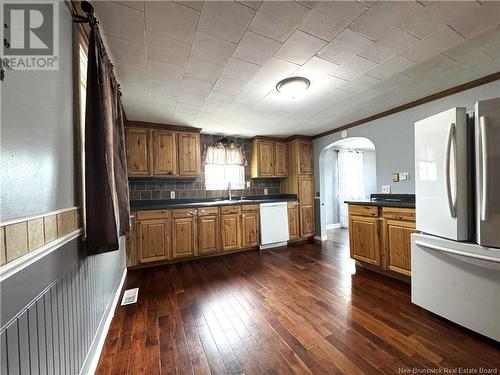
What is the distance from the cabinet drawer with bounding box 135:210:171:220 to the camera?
9.89 ft

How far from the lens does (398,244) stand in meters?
2.35

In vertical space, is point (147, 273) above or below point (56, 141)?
below

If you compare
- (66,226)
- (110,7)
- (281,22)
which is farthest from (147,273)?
(281,22)

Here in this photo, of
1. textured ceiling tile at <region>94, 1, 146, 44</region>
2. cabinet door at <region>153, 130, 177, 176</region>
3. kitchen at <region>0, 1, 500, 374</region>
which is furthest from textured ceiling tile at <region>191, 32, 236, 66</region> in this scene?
cabinet door at <region>153, 130, 177, 176</region>

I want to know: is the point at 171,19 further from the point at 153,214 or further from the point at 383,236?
the point at 383,236

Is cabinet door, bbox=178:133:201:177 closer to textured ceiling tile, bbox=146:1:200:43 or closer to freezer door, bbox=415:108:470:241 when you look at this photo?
textured ceiling tile, bbox=146:1:200:43

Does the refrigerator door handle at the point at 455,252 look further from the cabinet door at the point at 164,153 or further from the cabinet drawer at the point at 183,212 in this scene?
the cabinet door at the point at 164,153

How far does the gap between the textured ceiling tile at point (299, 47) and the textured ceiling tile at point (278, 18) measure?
0.07 m

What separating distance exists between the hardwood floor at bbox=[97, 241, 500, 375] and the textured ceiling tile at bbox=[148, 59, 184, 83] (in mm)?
2239

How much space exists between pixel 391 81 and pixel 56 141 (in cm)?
287

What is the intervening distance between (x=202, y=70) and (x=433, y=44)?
75.1 inches

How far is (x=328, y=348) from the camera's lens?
4.66 feet

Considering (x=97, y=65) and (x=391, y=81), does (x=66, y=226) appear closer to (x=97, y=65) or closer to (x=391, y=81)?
(x=97, y=65)

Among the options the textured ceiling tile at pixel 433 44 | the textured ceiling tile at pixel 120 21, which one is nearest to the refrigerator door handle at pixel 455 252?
the textured ceiling tile at pixel 433 44
